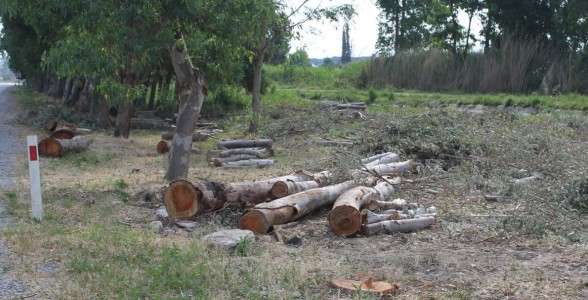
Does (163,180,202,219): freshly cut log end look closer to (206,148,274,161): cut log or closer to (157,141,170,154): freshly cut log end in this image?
(206,148,274,161): cut log

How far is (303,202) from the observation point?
855 cm

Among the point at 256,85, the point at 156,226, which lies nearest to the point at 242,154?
Result: the point at 256,85

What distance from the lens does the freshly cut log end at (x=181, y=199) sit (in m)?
8.37

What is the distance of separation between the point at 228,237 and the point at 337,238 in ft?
4.36

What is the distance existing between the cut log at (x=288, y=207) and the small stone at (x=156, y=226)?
2.89 feet

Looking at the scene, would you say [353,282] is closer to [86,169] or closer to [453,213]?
[453,213]

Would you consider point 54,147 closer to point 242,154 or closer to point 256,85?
point 242,154

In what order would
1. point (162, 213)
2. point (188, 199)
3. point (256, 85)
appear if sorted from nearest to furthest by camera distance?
point (188, 199) → point (162, 213) → point (256, 85)

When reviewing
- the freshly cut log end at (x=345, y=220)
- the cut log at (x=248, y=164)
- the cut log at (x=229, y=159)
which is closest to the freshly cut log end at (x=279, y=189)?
the freshly cut log end at (x=345, y=220)

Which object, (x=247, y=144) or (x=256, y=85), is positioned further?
(x=256, y=85)

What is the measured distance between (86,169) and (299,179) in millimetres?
5203

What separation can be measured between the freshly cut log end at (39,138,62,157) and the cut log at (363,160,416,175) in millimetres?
7111

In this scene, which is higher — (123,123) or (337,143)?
(123,123)

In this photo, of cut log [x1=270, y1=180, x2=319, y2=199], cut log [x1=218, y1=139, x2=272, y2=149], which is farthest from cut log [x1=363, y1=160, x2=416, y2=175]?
cut log [x1=218, y1=139, x2=272, y2=149]
